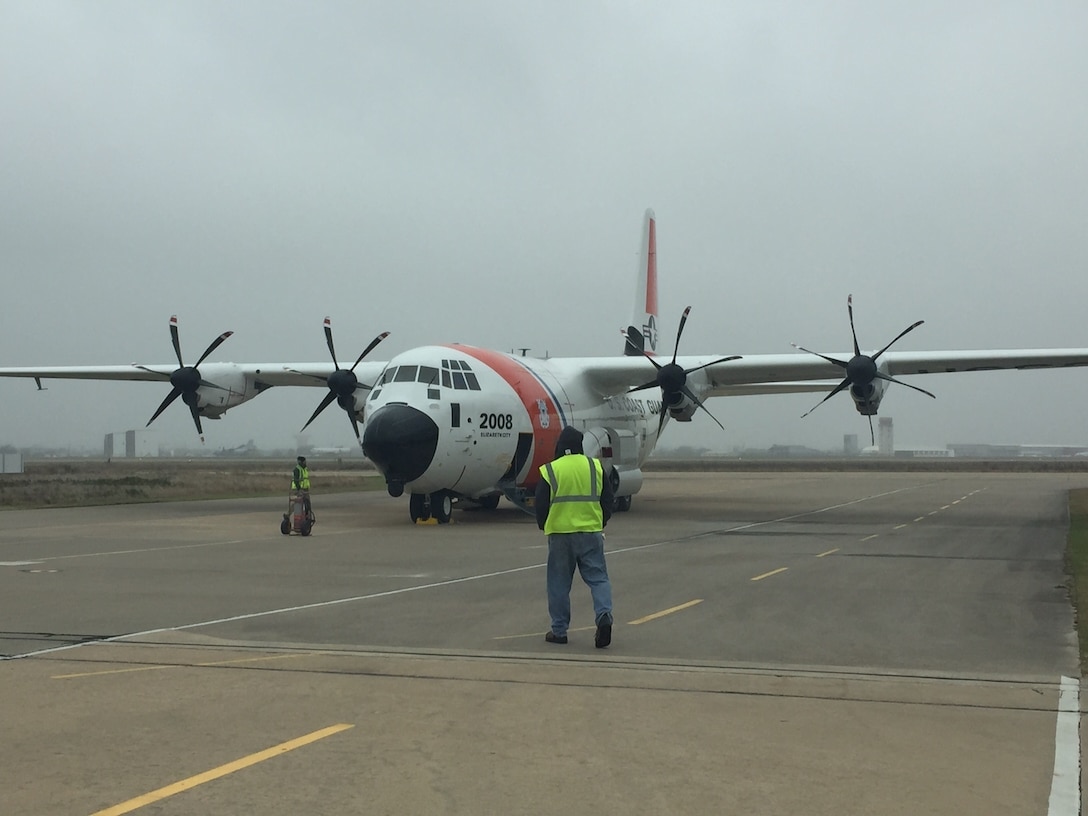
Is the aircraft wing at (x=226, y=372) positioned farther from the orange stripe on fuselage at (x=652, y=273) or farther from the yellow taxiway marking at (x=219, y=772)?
the yellow taxiway marking at (x=219, y=772)

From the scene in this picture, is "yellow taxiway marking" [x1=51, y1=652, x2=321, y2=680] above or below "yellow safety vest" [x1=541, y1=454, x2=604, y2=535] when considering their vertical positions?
below

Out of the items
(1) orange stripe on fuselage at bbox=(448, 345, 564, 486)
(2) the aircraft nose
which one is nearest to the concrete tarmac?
(2) the aircraft nose

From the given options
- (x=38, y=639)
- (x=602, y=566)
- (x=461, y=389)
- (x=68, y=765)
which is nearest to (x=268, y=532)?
(x=461, y=389)

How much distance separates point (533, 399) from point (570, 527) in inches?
666

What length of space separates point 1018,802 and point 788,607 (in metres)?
6.62

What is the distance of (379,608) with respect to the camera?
11336mm

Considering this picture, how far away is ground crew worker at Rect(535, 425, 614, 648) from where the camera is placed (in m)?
9.30

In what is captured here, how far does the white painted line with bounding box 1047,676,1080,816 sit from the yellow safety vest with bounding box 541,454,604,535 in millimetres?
3933

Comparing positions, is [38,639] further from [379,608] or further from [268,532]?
[268,532]

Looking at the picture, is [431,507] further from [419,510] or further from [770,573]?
[770,573]

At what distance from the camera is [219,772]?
5309mm

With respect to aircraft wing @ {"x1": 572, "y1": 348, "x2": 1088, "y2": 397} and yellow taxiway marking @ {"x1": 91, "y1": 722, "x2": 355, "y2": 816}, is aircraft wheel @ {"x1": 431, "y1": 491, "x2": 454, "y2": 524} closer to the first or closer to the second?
aircraft wing @ {"x1": 572, "y1": 348, "x2": 1088, "y2": 397}

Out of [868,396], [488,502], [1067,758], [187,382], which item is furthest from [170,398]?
[1067,758]

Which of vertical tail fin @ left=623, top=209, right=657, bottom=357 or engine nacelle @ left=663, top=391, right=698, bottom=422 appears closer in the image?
engine nacelle @ left=663, top=391, right=698, bottom=422
